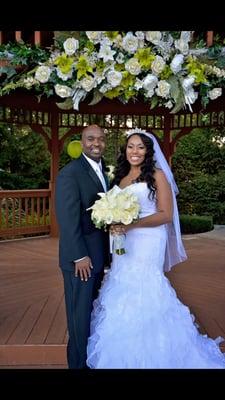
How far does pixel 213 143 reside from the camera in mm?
14148

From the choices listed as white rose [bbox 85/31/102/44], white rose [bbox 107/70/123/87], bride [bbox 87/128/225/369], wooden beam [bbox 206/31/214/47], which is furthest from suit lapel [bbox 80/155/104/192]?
wooden beam [bbox 206/31/214/47]

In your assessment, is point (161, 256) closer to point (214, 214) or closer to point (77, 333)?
point (77, 333)

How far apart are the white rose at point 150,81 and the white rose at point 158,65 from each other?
1.8 inches

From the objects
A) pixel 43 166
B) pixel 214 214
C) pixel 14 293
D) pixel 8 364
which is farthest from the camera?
pixel 214 214

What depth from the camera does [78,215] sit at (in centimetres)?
275

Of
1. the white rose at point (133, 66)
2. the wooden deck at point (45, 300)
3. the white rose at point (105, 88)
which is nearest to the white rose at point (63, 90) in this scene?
the white rose at point (105, 88)

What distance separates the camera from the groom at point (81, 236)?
2762 millimetres

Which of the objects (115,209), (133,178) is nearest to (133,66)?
(133,178)

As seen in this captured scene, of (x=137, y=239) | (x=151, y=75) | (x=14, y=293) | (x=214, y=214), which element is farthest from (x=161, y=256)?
(x=214, y=214)

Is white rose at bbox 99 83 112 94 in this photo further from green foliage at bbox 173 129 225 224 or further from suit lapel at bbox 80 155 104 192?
green foliage at bbox 173 129 225 224

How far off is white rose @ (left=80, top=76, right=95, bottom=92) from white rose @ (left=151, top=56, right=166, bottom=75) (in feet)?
1.38

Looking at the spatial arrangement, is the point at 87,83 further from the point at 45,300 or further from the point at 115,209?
the point at 45,300

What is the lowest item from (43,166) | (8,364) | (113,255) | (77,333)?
(8,364)
